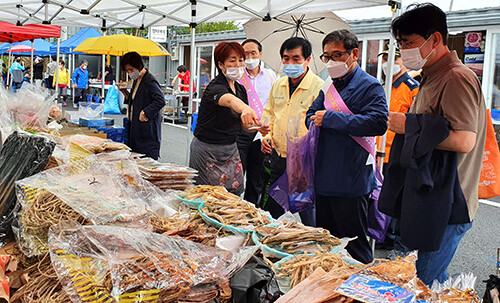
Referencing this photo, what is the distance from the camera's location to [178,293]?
177 cm

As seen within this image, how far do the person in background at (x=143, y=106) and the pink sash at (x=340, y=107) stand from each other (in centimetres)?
294

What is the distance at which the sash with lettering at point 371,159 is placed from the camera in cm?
349

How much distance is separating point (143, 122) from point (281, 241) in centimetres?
401

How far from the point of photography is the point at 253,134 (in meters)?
5.37

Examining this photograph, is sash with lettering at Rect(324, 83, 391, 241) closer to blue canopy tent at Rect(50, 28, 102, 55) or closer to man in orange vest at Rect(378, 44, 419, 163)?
man in orange vest at Rect(378, 44, 419, 163)

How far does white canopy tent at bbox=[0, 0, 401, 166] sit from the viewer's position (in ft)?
19.6

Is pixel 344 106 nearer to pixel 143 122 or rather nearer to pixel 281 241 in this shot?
pixel 281 241

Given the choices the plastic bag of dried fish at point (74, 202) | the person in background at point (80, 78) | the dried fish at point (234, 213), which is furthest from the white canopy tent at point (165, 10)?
the person in background at point (80, 78)

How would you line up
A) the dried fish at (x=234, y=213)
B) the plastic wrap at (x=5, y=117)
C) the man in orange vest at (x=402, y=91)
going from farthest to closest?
the man in orange vest at (x=402, y=91), the plastic wrap at (x=5, y=117), the dried fish at (x=234, y=213)

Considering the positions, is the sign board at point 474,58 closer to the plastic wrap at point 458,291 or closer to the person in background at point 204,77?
the plastic wrap at point 458,291

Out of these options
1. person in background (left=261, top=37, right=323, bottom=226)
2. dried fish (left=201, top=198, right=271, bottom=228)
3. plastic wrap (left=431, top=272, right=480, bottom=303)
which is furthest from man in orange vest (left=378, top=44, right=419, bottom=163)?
plastic wrap (left=431, top=272, right=480, bottom=303)

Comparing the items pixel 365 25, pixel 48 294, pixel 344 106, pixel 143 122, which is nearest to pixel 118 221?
pixel 48 294

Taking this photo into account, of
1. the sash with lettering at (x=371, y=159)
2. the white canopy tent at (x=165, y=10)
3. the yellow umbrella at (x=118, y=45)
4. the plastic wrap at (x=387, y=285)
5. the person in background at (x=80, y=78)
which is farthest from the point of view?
the person in background at (x=80, y=78)

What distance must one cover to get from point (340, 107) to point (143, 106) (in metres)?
3.22
